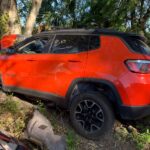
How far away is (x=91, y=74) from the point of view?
21.9 feet

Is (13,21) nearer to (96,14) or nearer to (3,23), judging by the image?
(3,23)

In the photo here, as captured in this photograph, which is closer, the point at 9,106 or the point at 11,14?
the point at 9,106

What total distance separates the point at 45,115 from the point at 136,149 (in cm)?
180

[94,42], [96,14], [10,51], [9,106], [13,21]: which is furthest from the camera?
[96,14]

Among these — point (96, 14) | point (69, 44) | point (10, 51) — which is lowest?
point (96, 14)

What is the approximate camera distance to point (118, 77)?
20.9ft

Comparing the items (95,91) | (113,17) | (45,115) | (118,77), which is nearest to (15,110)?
(45,115)

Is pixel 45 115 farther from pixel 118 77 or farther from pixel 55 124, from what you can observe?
pixel 118 77

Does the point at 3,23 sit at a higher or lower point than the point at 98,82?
lower

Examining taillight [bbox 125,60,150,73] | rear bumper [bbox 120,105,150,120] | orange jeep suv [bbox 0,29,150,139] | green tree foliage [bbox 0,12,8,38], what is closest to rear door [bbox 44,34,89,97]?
orange jeep suv [bbox 0,29,150,139]

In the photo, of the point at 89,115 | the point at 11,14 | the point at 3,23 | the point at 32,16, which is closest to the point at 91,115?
the point at 89,115

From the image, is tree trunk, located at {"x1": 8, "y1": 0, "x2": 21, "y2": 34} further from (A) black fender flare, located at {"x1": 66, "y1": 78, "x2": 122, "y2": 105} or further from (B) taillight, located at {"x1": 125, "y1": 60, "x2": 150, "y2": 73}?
(B) taillight, located at {"x1": 125, "y1": 60, "x2": 150, "y2": 73}

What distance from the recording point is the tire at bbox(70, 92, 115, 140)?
644cm

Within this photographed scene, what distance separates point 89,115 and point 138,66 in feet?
3.86
